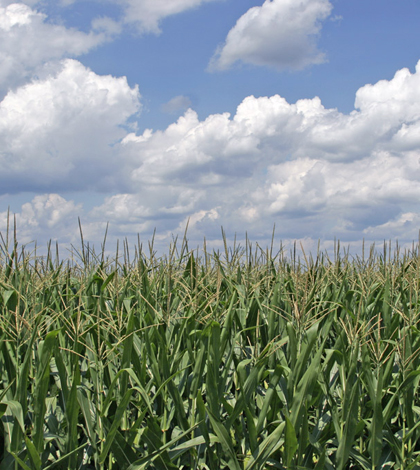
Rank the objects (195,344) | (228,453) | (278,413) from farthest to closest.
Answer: (195,344), (278,413), (228,453)

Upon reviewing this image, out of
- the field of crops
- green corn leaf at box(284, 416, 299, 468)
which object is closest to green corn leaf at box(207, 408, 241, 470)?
the field of crops

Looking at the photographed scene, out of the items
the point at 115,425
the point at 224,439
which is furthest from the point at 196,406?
the point at 115,425

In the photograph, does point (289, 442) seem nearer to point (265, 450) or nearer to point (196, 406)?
point (265, 450)

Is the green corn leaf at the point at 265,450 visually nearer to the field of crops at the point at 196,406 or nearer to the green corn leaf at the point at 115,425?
the field of crops at the point at 196,406

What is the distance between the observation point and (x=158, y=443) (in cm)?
270

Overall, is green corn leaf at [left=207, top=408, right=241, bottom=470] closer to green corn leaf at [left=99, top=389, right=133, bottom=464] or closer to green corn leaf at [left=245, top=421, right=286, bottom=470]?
green corn leaf at [left=245, top=421, right=286, bottom=470]

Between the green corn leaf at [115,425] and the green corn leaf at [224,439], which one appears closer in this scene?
the green corn leaf at [115,425]

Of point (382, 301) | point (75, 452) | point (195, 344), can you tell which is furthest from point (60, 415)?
point (382, 301)

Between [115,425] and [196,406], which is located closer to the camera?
[115,425]

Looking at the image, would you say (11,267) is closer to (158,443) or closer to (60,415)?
(60,415)

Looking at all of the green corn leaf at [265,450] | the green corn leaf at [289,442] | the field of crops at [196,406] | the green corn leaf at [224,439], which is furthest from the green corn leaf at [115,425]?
the green corn leaf at [289,442]

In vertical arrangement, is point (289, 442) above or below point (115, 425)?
below

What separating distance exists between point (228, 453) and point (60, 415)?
1.28 meters

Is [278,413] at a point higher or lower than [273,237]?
lower
